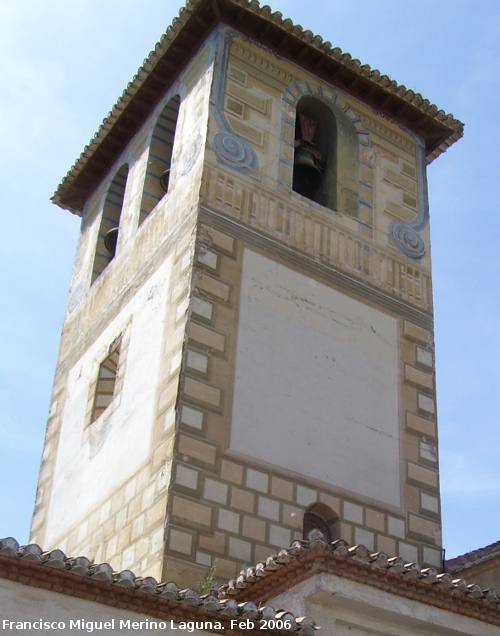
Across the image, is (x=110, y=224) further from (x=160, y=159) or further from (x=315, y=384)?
(x=315, y=384)

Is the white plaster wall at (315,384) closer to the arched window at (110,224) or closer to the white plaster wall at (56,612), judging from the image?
the arched window at (110,224)

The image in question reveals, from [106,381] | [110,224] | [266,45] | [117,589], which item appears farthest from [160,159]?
[117,589]

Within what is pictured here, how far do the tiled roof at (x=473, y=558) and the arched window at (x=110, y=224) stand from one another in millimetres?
5729

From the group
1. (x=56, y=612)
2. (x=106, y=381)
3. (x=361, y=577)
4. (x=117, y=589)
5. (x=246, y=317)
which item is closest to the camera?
(x=56, y=612)

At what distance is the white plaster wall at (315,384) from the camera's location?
1245cm

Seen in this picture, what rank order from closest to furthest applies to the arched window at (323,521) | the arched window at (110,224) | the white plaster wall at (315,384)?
1. the arched window at (323,521)
2. the white plaster wall at (315,384)
3. the arched window at (110,224)

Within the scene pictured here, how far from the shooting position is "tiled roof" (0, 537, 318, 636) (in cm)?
848

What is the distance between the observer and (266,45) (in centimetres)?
1541

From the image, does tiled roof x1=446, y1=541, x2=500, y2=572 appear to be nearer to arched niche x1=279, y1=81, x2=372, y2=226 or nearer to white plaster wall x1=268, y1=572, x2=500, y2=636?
white plaster wall x1=268, y1=572, x2=500, y2=636

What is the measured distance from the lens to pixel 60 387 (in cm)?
1533

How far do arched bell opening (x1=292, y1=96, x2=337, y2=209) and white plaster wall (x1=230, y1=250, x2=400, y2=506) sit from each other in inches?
71.4

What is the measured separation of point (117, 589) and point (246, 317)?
470cm

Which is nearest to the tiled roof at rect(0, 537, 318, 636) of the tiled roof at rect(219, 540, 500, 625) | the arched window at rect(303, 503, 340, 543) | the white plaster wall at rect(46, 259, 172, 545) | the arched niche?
the tiled roof at rect(219, 540, 500, 625)

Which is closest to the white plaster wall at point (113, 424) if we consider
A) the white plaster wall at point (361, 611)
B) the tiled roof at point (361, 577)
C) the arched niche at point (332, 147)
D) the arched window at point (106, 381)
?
the arched window at point (106, 381)
